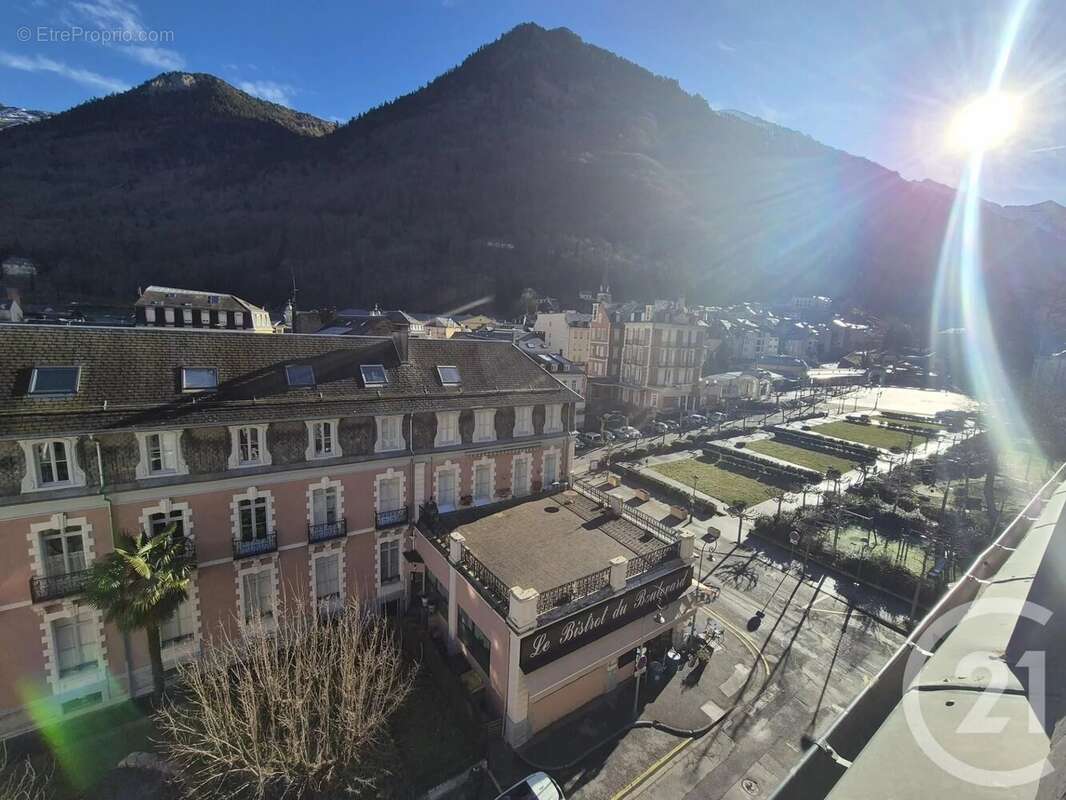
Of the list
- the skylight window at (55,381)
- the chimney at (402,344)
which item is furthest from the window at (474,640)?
the skylight window at (55,381)

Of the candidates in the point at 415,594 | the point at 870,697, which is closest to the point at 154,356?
the point at 415,594

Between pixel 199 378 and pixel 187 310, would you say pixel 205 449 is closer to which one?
pixel 199 378

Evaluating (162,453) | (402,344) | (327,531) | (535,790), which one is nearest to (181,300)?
(402,344)

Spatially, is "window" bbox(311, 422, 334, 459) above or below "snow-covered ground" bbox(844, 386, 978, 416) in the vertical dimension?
above

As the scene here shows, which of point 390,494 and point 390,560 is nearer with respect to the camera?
point 390,494

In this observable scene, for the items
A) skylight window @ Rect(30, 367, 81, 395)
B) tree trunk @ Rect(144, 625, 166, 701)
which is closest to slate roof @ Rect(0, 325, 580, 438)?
skylight window @ Rect(30, 367, 81, 395)

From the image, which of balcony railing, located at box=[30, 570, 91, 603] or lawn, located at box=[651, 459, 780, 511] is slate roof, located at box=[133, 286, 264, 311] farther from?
lawn, located at box=[651, 459, 780, 511]

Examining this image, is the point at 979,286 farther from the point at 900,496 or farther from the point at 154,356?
the point at 154,356
